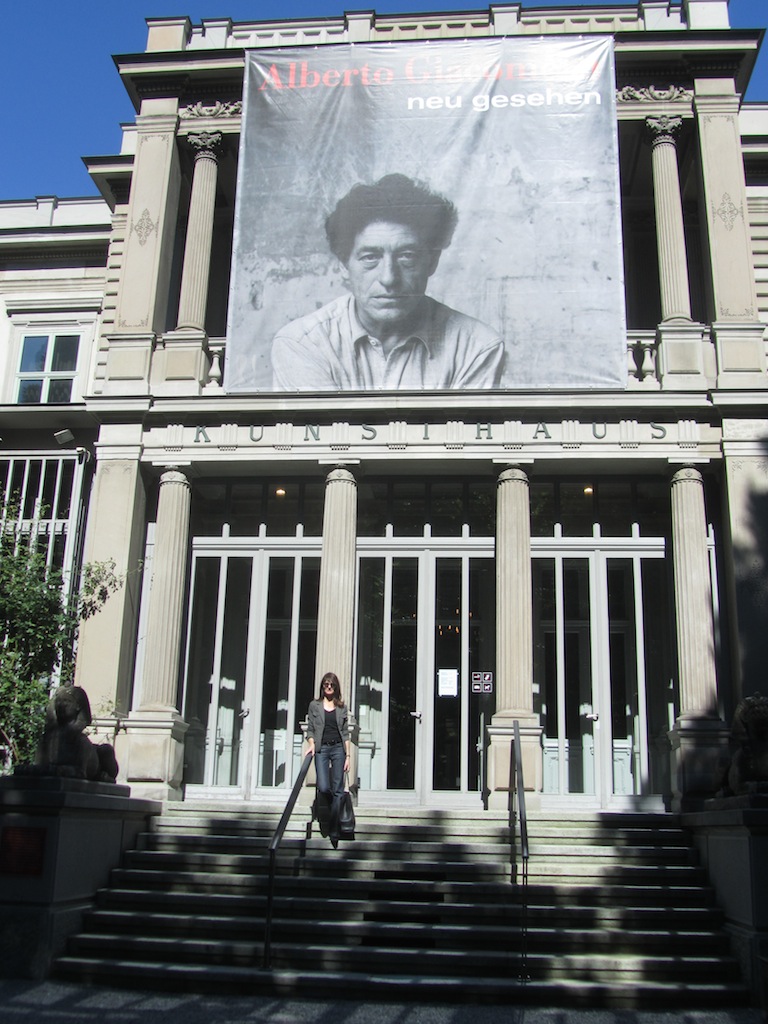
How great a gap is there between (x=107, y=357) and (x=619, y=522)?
7.69 m

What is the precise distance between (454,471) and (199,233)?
523cm

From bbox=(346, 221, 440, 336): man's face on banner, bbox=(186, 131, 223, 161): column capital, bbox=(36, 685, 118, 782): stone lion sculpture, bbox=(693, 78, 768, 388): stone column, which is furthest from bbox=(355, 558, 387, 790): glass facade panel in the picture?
bbox=(186, 131, 223, 161): column capital

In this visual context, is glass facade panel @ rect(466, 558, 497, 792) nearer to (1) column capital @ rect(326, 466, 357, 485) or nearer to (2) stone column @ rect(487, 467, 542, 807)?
(2) stone column @ rect(487, 467, 542, 807)

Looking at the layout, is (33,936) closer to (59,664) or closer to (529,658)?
(59,664)

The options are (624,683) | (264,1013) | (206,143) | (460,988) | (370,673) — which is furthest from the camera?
(206,143)

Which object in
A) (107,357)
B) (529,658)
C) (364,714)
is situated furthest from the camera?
(107,357)

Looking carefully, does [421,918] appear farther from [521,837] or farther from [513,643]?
[513,643]

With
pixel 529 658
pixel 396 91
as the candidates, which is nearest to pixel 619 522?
pixel 529 658

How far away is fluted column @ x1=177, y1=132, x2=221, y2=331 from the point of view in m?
15.2

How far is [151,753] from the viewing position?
13.2 m

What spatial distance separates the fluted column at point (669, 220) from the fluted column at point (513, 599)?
3.34 m

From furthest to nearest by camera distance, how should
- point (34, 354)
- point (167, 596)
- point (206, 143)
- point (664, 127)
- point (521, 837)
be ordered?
1. point (34, 354)
2. point (206, 143)
3. point (664, 127)
4. point (167, 596)
5. point (521, 837)

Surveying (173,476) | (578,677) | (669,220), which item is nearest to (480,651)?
(578,677)

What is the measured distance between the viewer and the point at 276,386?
47.9 feet
